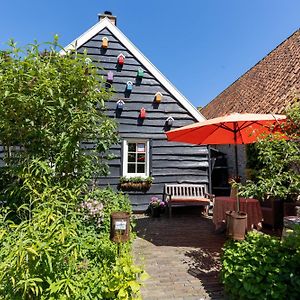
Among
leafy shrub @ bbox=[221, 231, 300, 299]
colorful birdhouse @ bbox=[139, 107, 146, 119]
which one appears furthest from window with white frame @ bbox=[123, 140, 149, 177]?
leafy shrub @ bbox=[221, 231, 300, 299]

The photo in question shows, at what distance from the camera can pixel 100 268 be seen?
10.0 ft

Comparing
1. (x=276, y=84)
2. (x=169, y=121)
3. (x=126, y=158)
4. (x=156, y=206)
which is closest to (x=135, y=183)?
(x=126, y=158)

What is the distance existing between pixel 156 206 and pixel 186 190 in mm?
1240

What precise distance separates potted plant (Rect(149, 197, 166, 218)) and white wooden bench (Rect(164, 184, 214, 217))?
22 centimetres

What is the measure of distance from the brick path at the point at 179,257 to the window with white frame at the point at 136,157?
1686mm

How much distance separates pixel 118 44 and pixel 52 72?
5840mm

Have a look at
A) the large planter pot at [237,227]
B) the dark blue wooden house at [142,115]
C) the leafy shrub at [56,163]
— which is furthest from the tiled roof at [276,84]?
the leafy shrub at [56,163]

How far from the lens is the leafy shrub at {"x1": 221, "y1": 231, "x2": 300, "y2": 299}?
8.78ft

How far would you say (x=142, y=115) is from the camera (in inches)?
322

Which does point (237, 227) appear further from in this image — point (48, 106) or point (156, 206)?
point (156, 206)

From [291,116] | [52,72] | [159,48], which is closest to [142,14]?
[159,48]

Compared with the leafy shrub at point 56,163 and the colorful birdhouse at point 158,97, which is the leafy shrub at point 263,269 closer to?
the leafy shrub at point 56,163

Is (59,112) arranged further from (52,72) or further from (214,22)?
(214,22)

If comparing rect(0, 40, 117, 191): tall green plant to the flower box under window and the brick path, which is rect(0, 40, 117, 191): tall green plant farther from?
the flower box under window
